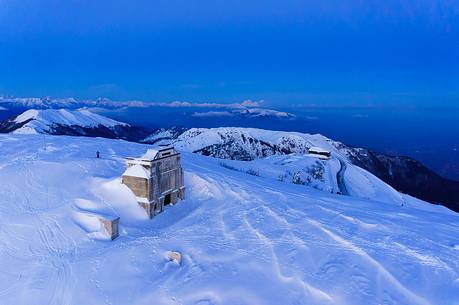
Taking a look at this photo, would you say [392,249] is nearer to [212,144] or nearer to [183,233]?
[183,233]

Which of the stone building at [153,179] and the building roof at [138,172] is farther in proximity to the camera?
the building roof at [138,172]

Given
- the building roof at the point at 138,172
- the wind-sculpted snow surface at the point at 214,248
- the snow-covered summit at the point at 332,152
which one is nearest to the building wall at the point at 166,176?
the building roof at the point at 138,172

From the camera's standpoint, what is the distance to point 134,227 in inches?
771

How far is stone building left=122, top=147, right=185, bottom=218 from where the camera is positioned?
21641 millimetres

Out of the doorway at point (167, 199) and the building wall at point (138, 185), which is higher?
the building wall at point (138, 185)

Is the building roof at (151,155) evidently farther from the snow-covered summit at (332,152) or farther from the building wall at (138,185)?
the snow-covered summit at (332,152)

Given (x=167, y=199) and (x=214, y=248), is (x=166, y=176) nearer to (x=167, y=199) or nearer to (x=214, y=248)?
(x=167, y=199)

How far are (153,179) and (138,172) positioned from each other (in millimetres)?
915

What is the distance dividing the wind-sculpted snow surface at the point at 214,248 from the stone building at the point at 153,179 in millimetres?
618

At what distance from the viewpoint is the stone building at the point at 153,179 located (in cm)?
2164

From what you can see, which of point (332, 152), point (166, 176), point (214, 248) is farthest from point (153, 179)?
point (332, 152)

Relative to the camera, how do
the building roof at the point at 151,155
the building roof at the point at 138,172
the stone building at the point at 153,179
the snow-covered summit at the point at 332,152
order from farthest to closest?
the snow-covered summit at the point at 332,152 < the building roof at the point at 151,155 < the building roof at the point at 138,172 < the stone building at the point at 153,179

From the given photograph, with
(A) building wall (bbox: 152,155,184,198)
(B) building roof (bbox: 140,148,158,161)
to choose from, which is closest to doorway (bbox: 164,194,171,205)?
(A) building wall (bbox: 152,155,184,198)

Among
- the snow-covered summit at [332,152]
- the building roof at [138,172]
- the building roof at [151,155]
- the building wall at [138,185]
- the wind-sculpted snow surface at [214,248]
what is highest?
the building roof at [151,155]
